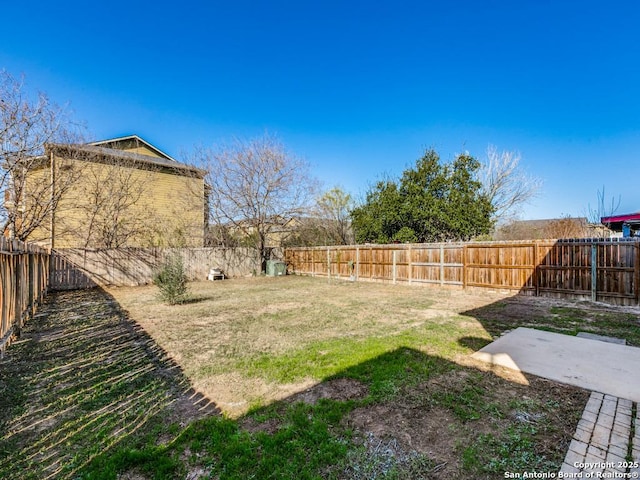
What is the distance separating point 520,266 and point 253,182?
12004 mm

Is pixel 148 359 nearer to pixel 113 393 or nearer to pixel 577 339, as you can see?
pixel 113 393

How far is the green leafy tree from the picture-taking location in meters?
14.8

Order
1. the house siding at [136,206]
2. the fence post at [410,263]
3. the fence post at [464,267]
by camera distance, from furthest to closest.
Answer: the house siding at [136,206] < the fence post at [410,263] < the fence post at [464,267]

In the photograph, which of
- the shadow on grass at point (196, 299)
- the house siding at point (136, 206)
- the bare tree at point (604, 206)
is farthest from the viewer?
the house siding at point (136, 206)

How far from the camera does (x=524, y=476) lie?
1.80 metres

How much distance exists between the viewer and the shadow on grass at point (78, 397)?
2.09 m

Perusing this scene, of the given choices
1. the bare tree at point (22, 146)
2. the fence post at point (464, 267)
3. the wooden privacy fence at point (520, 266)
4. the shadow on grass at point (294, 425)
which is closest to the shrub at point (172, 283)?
the shadow on grass at point (294, 425)

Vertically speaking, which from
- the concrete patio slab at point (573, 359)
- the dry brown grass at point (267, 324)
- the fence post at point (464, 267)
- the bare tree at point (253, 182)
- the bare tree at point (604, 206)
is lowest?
the dry brown grass at point (267, 324)

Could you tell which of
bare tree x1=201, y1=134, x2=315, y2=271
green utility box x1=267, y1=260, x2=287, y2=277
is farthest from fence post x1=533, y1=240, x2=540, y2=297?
green utility box x1=267, y1=260, x2=287, y2=277

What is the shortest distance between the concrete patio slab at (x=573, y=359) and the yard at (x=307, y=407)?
0.27 meters

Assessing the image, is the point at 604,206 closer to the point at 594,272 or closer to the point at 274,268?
the point at 594,272

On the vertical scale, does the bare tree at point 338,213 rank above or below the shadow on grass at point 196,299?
above

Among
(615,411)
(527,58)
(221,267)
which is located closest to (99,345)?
(615,411)

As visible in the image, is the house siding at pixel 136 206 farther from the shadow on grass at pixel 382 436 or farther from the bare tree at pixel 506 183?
the bare tree at pixel 506 183
